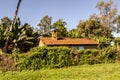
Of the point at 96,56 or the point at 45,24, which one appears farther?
the point at 45,24

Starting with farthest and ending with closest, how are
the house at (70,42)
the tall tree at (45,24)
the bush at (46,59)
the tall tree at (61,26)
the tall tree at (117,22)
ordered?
the tall tree at (45,24) < the tall tree at (117,22) < the tall tree at (61,26) < the house at (70,42) < the bush at (46,59)

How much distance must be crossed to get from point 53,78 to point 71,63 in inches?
311

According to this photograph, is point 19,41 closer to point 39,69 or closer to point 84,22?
point 39,69

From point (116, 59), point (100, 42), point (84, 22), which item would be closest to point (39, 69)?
point (116, 59)

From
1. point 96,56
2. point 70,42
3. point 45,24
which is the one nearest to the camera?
point 96,56

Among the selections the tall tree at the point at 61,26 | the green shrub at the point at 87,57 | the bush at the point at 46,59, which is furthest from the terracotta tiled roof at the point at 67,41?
the bush at the point at 46,59

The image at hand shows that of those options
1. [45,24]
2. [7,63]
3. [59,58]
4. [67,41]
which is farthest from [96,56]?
[45,24]

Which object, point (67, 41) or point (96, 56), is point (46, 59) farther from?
point (67, 41)

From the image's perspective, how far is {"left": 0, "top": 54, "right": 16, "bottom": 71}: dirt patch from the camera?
23.5 metres

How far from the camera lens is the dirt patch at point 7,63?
23.5 m

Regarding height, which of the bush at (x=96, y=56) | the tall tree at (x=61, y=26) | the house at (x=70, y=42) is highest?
the tall tree at (x=61, y=26)

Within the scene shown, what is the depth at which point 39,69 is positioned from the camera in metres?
24.7

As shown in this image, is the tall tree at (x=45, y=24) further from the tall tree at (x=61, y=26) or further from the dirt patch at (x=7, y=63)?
the dirt patch at (x=7, y=63)

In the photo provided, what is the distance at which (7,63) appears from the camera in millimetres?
23625
